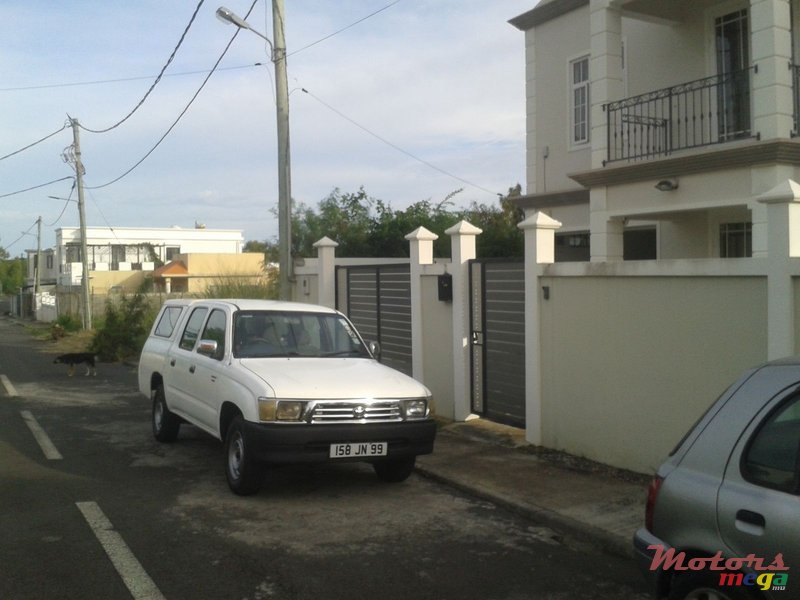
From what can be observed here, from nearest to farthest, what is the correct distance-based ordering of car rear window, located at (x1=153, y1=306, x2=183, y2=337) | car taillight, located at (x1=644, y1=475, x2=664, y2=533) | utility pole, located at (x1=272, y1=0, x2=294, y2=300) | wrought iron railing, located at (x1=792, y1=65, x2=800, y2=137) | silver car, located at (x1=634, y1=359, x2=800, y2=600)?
1. silver car, located at (x1=634, y1=359, x2=800, y2=600)
2. car taillight, located at (x1=644, y1=475, x2=664, y2=533)
3. car rear window, located at (x1=153, y1=306, x2=183, y2=337)
4. wrought iron railing, located at (x1=792, y1=65, x2=800, y2=137)
5. utility pole, located at (x1=272, y1=0, x2=294, y2=300)

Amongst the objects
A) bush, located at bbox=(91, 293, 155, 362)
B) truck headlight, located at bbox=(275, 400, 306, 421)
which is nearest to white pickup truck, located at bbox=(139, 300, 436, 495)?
truck headlight, located at bbox=(275, 400, 306, 421)

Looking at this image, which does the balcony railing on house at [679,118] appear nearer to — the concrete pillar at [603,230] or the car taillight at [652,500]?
the concrete pillar at [603,230]

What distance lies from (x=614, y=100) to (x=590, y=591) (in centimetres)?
971

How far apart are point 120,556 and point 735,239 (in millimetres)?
11669

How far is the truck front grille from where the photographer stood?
24.0 ft

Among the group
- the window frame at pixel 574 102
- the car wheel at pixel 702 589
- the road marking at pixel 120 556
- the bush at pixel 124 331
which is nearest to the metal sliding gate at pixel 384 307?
the window frame at pixel 574 102

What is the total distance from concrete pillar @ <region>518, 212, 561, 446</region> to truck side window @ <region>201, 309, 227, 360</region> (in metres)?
3.47

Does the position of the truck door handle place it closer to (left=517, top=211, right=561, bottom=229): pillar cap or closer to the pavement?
the pavement

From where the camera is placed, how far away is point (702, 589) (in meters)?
3.74

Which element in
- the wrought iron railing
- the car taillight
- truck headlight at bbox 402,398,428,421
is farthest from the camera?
the wrought iron railing

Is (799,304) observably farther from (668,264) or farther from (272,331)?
(272,331)

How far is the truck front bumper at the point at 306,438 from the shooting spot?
7.16 metres

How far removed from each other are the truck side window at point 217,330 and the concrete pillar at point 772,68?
302 inches

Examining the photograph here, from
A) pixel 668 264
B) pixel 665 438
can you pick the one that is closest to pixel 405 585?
pixel 665 438
